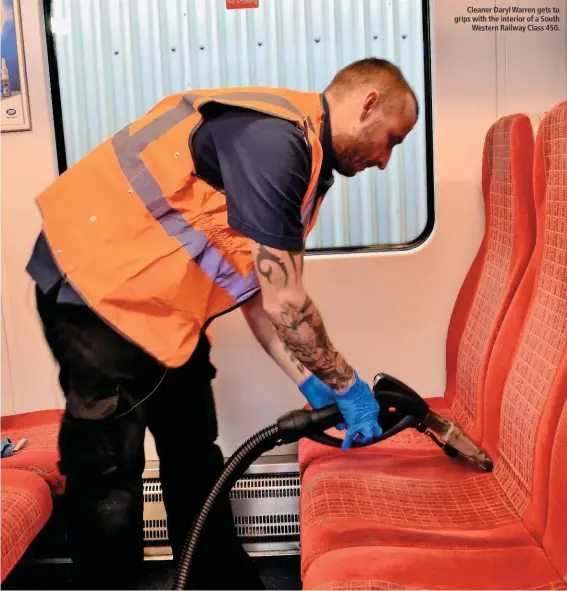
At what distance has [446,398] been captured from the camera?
2.42 meters

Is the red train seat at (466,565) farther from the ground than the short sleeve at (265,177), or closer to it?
closer to it

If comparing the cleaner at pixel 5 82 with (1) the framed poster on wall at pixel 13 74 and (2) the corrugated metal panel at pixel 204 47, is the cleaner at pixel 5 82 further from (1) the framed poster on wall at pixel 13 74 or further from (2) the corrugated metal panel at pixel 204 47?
(2) the corrugated metal panel at pixel 204 47

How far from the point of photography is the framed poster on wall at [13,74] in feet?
7.45

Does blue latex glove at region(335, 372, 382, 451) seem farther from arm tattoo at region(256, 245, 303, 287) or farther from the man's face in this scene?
the man's face

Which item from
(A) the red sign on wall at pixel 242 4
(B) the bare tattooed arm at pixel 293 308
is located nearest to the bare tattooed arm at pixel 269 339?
(B) the bare tattooed arm at pixel 293 308

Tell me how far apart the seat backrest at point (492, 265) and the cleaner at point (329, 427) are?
11 centimetres

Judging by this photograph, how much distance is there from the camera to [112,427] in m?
1.76

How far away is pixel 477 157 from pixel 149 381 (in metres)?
1.43

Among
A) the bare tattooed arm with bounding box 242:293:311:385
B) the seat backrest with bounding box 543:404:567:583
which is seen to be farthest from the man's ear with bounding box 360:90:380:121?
the seat backrest with bounding box 543:404:567:583

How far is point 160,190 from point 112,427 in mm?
654

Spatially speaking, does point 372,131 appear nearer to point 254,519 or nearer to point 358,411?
point 358,411

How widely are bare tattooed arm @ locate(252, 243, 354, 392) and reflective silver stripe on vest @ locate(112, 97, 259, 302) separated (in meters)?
0.21

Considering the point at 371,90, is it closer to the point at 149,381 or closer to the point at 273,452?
the point at 149,381

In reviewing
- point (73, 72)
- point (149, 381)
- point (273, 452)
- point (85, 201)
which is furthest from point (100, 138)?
point (273, 452)
